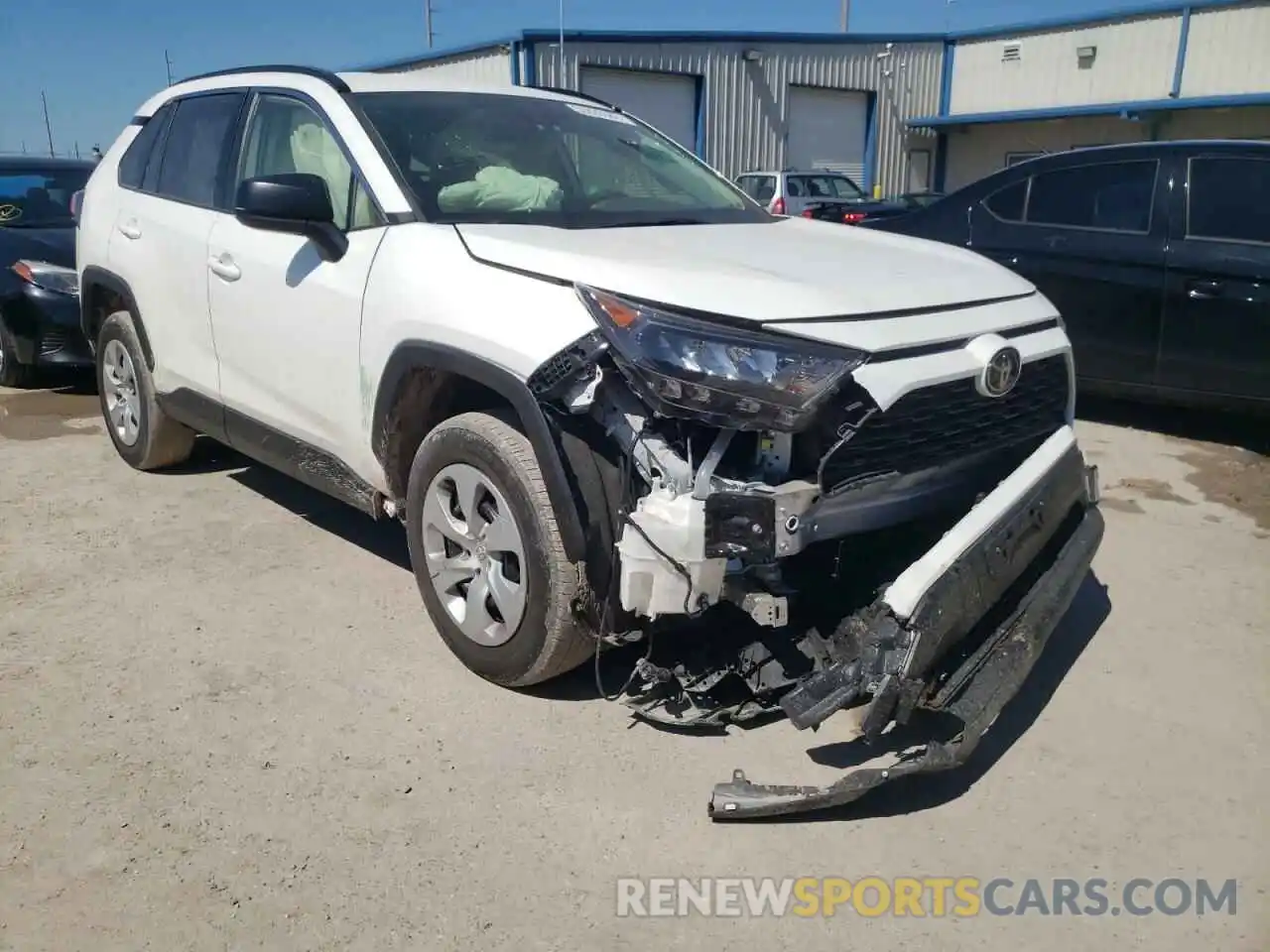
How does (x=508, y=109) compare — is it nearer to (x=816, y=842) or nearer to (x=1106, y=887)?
(x=816, y=842)

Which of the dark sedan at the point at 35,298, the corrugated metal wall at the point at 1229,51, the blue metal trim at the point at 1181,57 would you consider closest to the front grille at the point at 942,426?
the dark sedan at the point at 35,298

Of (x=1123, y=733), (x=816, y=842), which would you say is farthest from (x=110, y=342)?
(x=1123, y=733)

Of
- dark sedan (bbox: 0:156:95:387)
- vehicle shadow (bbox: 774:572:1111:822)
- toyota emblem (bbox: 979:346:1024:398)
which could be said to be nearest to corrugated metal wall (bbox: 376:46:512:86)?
dark sedan (bbox: 0:156:95:387)

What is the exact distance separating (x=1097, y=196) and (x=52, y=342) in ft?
22.8

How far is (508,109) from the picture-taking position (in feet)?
14.1

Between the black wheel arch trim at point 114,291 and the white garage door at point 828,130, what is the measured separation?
19758 millimetres

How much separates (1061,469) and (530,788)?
6.22ft

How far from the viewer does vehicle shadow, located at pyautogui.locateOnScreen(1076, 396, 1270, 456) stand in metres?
6.46

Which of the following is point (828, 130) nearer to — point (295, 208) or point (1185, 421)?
point (1185, 421)

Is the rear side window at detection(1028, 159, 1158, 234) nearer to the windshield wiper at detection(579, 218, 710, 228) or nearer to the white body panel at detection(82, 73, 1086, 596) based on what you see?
the white body panel at detection(82, 73, 1086, 596)

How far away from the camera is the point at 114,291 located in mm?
5355

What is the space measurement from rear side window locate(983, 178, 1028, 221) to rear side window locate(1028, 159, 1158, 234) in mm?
55

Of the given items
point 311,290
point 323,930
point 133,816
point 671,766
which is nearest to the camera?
point 323,930

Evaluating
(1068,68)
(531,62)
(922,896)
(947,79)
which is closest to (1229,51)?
(1068,68)
